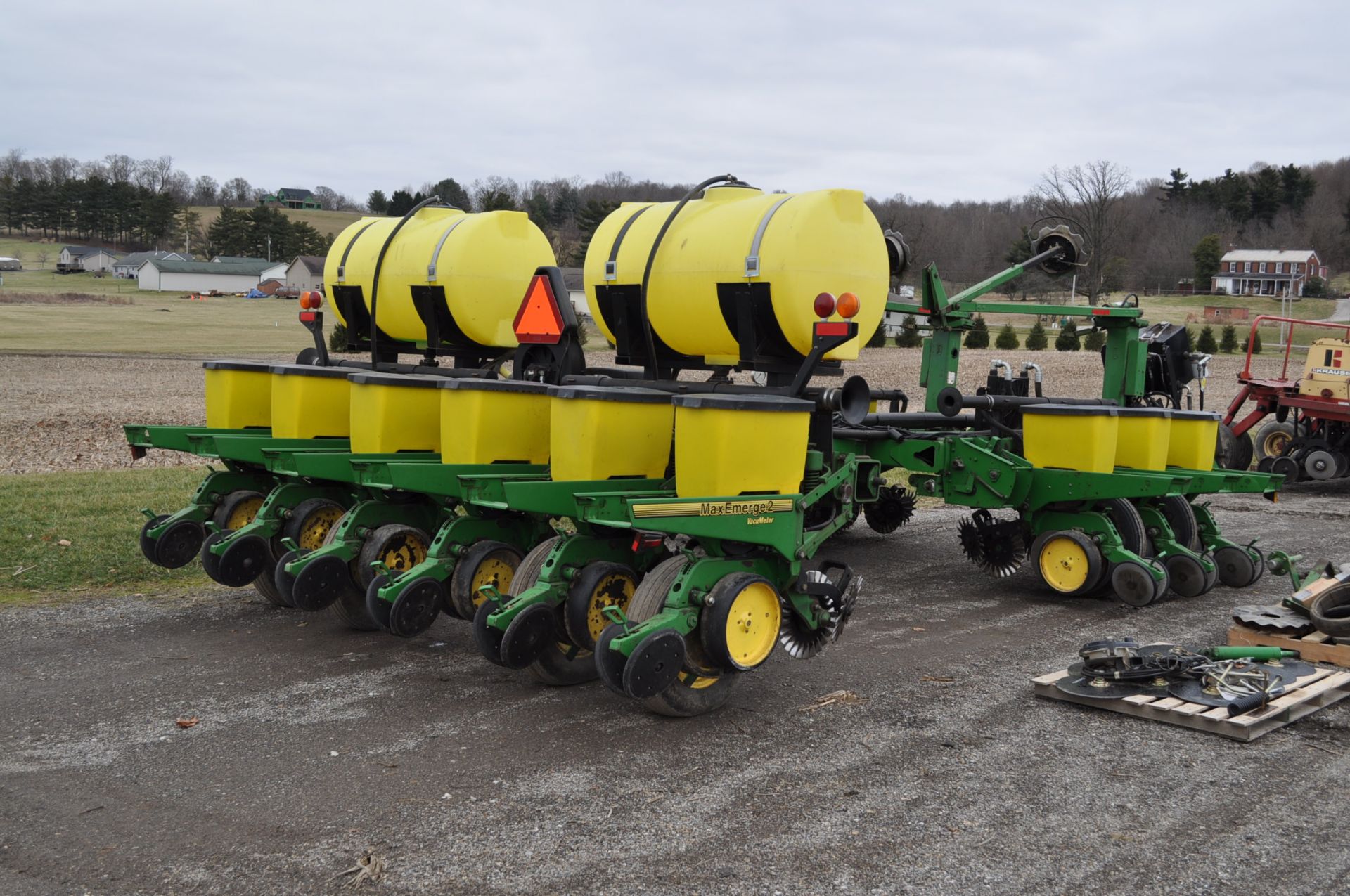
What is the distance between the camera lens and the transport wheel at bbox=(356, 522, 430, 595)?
270 inches

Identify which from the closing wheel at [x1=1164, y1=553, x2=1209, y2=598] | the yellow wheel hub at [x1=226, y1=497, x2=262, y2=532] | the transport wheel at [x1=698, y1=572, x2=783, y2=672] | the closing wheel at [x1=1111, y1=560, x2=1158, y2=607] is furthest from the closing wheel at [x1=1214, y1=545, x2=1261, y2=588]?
the yellow wheel hub at [x1=226, y1=497, x2=262, y2=532]

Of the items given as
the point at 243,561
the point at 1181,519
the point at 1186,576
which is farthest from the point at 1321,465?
the point at 243,561

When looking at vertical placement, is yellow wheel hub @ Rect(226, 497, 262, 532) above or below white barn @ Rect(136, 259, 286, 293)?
below

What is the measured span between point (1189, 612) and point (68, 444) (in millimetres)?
13644

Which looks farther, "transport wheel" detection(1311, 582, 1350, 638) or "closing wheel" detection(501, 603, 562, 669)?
"transport wheel" detection(1311, 582, 1350, 638)

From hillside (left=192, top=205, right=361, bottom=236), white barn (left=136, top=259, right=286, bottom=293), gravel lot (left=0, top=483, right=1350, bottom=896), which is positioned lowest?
gravel lot (left=0, top=483, right=1350, bottom=896)

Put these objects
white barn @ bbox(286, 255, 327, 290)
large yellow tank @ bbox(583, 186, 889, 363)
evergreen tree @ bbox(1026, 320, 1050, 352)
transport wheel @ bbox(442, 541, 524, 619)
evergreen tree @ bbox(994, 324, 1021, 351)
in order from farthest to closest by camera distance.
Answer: white barn @ bbox(286, 255, 327, 290) < evergreen tree @ bbox(1026, 320, 1050, 352) < evergreen tree @ bbox(994, 324, 1021, 351) < transport wheel @ bbox(442, 541, 524, 619) < large yellow tank @ bbox(583, 186, 889, 363)

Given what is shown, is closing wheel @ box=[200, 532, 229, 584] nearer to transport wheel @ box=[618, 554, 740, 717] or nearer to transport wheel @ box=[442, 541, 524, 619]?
transport wheel @ box=[442, 541, 524, 619]

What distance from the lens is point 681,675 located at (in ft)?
18.2

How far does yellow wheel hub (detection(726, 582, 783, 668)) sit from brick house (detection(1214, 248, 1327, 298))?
70909mm

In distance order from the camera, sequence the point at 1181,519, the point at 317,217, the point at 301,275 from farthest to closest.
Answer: the point at 317,217 → the point at 301,275 → the point at 1181,519

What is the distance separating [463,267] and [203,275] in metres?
80.7

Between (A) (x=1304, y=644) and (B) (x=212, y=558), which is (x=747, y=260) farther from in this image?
(A) (x=1304, y=644)

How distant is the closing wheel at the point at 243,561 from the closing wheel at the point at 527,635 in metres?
2.37
